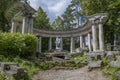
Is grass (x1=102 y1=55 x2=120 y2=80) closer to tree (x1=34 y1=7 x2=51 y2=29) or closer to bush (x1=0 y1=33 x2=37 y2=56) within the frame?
bush (x1=0 y1=33 x2=37 y2=56)

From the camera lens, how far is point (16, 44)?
43.5 ft

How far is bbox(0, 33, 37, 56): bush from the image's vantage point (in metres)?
12.9

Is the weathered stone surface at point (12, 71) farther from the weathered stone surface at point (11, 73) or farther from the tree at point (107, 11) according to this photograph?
the tree at point (107, 11)

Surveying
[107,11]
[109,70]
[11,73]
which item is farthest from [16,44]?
[107,11]

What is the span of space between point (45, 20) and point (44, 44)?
20.7ft

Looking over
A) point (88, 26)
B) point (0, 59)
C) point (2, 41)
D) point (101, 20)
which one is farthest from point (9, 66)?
point (88, 26)

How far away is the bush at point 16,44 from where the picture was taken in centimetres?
1291

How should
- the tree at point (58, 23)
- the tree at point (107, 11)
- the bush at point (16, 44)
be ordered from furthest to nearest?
the tree at point (58, 23) < the tree at point (107, 11) < the bush at point (16, 44)

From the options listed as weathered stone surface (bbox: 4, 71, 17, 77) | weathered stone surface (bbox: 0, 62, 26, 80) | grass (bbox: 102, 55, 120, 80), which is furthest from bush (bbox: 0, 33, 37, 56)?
grass (bbox: 102, 55, 120, 80)

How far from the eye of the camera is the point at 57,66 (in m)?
13.3

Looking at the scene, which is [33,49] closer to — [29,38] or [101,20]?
[29,38]

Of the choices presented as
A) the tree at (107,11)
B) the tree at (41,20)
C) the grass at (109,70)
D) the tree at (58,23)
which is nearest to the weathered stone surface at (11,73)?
the grass at (109,70)

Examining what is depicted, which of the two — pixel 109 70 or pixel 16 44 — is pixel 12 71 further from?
pixel 109 70

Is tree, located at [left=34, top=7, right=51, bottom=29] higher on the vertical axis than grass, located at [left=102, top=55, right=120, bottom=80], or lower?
higher
